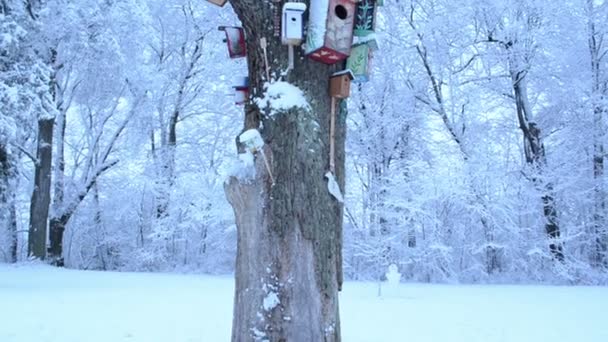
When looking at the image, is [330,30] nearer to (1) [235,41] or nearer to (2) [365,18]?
(2) [365,18]

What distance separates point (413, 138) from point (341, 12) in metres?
10.9

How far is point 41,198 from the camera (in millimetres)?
12453

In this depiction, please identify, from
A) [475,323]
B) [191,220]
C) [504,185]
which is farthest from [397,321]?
[191,220]

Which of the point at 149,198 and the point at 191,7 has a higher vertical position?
the point at 191,7

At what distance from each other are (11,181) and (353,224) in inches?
302

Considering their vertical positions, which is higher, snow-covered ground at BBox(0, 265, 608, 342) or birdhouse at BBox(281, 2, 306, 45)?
birdhouse at BBox(281, 2, 306, 45)

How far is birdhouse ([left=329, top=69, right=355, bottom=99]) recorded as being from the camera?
2.58 meters

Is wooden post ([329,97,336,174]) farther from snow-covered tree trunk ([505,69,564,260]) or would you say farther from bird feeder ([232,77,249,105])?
snow-covered tree trunk ([505,69,564,260])

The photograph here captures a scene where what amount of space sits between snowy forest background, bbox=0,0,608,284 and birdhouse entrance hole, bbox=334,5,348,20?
7786mm

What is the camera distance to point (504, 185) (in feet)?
38.3

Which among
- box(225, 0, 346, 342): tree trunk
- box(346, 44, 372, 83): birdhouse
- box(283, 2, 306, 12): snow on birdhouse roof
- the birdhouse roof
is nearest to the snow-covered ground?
box(225, 0, 346, 342): tree trunk

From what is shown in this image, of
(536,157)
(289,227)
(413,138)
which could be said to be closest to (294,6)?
(289,227)

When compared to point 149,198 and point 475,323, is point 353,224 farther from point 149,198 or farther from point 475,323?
point 475,323

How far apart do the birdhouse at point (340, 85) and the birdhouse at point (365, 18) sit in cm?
42
